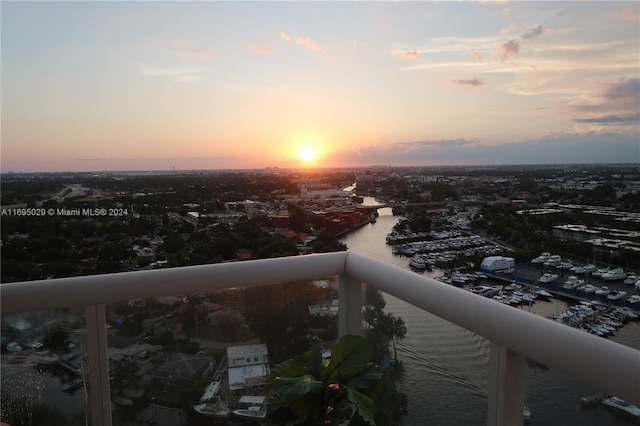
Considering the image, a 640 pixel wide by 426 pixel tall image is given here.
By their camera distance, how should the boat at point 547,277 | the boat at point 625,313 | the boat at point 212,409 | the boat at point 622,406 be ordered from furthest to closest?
the boat at point 547,277, the boat at point 625,313, the boat at point 212,409, the boat at point 622,406

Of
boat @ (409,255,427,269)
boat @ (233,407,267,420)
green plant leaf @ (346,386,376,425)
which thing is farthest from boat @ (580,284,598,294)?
boat @ (233,407,267,420)

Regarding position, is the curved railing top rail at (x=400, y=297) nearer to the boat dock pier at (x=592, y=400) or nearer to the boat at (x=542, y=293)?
the boat dock pier at (x=592, y=400)

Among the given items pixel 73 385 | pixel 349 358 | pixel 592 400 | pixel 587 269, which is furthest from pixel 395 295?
pixel 587 269

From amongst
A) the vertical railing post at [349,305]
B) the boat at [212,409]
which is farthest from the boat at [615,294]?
the boat at [212,409]

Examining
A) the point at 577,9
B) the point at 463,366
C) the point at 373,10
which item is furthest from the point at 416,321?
the point at 373,10

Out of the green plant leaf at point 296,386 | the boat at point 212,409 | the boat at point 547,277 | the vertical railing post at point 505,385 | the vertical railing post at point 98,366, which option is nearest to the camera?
the vertical railing post at point 505,385

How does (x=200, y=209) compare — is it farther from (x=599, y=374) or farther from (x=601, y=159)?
(x=599, y=374)

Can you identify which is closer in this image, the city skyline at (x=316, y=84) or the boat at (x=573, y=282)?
the boat at (x=573, y=282)
